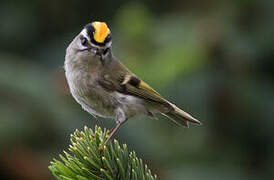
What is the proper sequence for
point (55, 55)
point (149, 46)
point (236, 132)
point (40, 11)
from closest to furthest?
point (149, 46), point (236, 132), point (55, 55), point (40, 11)

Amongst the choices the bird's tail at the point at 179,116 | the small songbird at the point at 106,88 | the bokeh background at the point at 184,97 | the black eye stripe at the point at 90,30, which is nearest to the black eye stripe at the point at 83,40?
the small songbird at the point at 106,88

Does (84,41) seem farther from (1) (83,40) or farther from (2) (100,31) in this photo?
(2) (100,31)

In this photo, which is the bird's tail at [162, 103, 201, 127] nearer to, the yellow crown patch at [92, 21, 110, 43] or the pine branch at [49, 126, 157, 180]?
the yellow crown patch at [92, 21, 110, 43]

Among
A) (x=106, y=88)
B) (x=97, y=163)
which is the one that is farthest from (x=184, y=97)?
(x=97, y=163)

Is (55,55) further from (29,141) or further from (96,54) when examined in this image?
(96,54)

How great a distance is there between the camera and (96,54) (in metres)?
4.04

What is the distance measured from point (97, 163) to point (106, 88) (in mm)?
1241

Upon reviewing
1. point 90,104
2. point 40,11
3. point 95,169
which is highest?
point 40,11

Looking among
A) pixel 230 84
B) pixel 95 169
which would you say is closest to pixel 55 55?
pixel 230 84

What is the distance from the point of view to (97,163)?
2.99 meters

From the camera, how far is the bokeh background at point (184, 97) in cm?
511

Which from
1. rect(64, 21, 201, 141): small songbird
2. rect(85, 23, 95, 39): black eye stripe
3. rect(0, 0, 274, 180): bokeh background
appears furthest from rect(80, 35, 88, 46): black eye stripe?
rect(0, 0, 274, 180): bokeh background

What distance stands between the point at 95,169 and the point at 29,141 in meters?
2.47

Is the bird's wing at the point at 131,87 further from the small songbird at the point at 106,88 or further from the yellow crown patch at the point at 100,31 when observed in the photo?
the yellow crown patch at the point at 100,31
